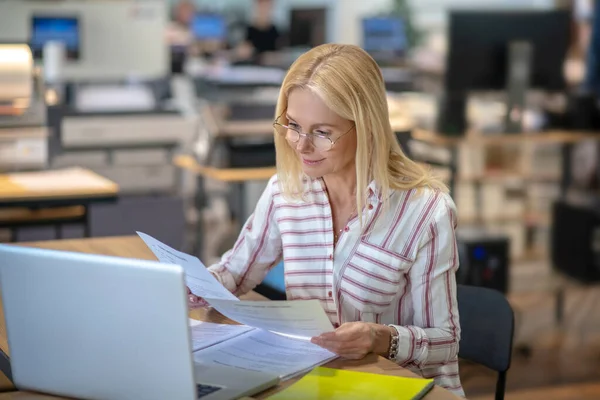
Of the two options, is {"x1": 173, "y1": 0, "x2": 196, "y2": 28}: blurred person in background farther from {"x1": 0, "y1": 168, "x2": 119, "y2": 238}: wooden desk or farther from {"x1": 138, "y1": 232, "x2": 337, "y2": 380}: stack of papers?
{"x1": 138, "y1": 232, "x2": 337, "y2": 380}: stack of papers

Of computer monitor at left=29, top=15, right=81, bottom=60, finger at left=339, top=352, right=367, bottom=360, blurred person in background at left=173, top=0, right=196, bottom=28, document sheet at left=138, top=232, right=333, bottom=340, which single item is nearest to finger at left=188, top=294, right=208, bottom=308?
document sheet at left=138, top=232, right=333, bottom=340

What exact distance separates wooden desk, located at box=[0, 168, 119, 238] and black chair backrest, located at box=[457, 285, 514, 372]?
1.74m

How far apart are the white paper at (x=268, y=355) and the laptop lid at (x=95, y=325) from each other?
0.80 feet

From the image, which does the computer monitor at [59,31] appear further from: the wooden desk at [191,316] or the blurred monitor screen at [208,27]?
the blurred monitor screen at [208,27]

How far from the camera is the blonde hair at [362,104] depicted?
1661 millimetres

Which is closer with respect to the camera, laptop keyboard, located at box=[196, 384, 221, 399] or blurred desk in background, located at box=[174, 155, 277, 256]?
laptop keyboard, located at box=[196, 384, 221, 399]

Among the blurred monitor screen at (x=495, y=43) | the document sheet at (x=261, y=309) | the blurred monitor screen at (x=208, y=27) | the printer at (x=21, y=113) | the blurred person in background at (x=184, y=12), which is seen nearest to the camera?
the document sheet at (x=261, y=309)

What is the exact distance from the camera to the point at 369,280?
174 centimetres

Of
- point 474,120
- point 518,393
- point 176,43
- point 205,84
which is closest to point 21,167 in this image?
point 518,393

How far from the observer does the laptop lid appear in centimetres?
117

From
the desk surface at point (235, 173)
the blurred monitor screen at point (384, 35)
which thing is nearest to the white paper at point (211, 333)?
the desk surface at point (235, 173)

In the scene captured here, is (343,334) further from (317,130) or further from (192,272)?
(317,130)

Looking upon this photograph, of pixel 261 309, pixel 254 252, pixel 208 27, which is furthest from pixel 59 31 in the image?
pixel 208 27

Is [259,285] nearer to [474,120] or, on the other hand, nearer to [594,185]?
[474,120]
